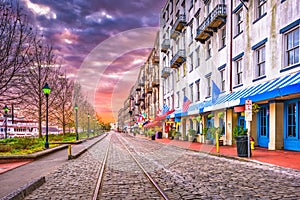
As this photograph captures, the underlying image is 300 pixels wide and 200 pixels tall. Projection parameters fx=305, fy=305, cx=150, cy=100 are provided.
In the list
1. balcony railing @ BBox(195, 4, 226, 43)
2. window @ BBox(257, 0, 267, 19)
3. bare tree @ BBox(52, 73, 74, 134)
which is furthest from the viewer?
bare tree @ BBox(52, 73, 74, 134)

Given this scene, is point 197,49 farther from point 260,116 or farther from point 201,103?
point 260,116

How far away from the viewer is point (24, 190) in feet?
24.2

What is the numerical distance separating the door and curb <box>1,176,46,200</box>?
14616 mm

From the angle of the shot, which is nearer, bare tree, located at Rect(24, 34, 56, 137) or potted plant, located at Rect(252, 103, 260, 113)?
potted plant, located at Rect(252, 103, 260, 113)

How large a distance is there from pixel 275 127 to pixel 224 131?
7195 mm

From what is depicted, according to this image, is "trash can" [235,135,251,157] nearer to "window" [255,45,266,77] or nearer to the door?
the door

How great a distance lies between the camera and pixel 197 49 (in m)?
32.5

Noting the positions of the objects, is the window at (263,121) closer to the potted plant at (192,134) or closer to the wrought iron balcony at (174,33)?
the potted plant at (192,134)

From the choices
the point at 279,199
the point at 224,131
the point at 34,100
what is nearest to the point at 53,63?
the point at 34,100

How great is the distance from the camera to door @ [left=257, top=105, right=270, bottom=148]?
756 inches

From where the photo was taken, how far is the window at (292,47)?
1552cm

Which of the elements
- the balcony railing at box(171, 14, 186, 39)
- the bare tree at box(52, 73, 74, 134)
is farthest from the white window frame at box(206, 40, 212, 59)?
the bare tree at box(52, 73, 74, 134)

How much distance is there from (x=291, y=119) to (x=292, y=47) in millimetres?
4029

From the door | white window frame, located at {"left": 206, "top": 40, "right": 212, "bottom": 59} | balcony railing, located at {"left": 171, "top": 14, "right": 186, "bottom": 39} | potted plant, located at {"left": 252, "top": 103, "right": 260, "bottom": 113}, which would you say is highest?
balcony railing, located at {"left": 171, "top": 14, "right": 186, "bottom": 39}
